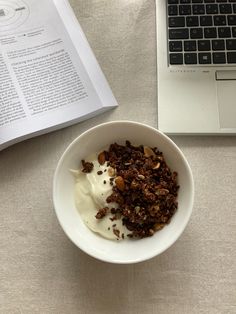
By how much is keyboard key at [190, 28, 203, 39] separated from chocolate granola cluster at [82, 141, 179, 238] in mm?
224

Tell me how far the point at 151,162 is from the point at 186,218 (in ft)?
0.29

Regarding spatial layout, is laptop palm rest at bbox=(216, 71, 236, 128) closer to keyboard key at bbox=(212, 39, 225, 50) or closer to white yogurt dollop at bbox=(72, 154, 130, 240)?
keyboard key at bbox=(212, 39, 225, 50)

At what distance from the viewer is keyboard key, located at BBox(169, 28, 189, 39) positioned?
0.60 meters

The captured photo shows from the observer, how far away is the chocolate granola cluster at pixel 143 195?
471mm

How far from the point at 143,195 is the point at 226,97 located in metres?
0.21

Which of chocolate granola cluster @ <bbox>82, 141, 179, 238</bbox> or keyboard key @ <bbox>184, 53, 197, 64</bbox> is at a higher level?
keyboard key @ <bbox>184, 53, 197, 64</bbox>

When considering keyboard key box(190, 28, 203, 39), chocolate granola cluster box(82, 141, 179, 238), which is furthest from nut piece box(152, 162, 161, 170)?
keyboard key box(190, 28, 203, 39)

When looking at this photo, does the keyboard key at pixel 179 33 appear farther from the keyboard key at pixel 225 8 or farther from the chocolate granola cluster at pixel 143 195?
the chocolate granola cluster at pixel 143 195

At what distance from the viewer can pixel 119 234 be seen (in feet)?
1.59

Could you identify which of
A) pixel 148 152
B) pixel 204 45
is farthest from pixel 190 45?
pixel 148 152

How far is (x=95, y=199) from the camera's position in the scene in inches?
19.3

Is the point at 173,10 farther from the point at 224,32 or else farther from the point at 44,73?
the point at 44,73

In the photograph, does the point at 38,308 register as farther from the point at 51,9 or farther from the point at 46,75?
the point at 51,9

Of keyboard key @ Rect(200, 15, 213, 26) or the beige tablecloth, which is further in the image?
keyboard key @ Rect(200, 15, 213, 26)
